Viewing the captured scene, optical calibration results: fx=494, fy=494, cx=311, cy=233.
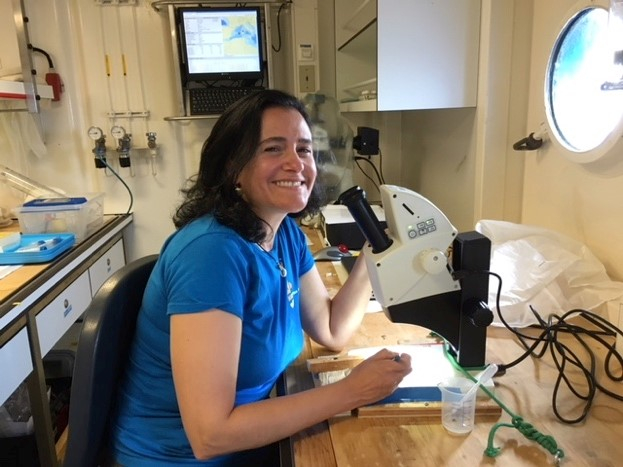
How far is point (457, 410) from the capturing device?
2.59 ft

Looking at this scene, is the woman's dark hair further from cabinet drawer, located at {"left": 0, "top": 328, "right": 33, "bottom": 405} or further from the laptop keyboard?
the laptop keyboard

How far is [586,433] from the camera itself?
2.46 feet

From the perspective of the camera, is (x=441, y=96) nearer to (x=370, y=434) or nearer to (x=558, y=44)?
(x=558, y=44)

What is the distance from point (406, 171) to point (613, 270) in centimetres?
138

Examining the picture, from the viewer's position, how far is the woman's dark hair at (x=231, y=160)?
0.97 metres

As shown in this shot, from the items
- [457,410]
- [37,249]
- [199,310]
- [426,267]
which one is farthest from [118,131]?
[457,410]

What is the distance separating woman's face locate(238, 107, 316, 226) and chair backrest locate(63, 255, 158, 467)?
328mm

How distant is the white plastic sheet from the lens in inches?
45.5

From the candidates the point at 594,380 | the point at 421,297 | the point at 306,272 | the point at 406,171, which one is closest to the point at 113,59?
the point at 406,171

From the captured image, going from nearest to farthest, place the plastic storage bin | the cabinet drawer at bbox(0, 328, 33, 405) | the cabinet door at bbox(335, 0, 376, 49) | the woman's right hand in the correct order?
the woman's right hand < the cabinet drawer at bbox(0, 328, 33, 405) < the cabinet door at bbox(335, 0, 376, 49) < the plastic storage bin

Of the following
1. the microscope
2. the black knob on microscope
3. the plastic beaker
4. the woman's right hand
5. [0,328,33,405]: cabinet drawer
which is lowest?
[0,328,33,405]: cabinet drawer

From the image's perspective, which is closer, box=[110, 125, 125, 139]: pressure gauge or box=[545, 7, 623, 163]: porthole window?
box=[545, 7, 623, 163]: porthole window

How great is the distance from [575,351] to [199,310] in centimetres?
77

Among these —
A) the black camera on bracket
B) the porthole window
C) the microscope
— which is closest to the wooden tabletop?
the microscope
